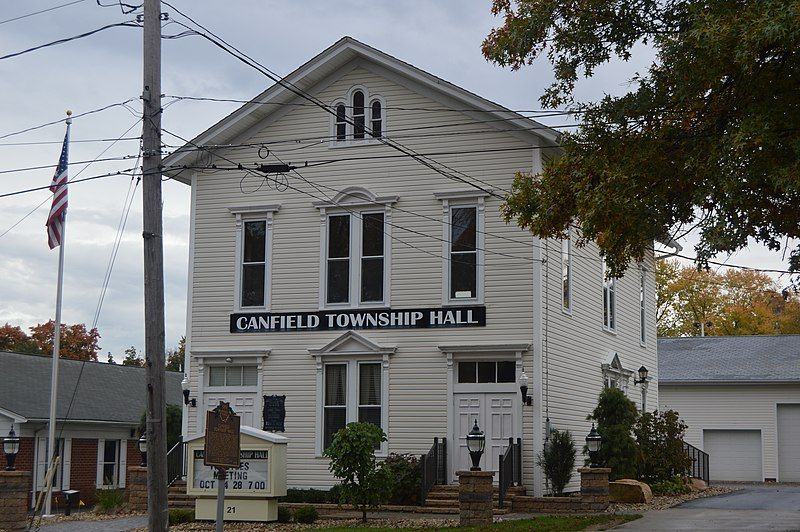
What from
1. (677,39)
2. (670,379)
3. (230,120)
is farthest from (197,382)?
(670,379)

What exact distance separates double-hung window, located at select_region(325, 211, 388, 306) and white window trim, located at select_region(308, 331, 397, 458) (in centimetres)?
93

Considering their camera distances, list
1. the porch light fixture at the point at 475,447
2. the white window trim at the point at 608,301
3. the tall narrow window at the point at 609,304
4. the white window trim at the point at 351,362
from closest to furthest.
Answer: the porch light fixture at the point at 475,447 → the white window trim at the point at 351,362 → the white window trim at the point at 608,301 → the tall narrow window at the point at 609,304

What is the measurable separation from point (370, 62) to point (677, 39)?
1229 centimetres

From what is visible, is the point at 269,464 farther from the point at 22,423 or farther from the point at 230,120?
the point at 22,423

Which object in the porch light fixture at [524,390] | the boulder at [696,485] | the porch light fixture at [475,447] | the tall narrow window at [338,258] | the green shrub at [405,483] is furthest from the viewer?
the boulder at [696,485]

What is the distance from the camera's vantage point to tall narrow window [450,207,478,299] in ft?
81.3

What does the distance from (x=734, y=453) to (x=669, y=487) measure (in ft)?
49.7

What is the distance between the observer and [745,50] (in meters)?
12.8

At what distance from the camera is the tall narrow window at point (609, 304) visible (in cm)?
2997

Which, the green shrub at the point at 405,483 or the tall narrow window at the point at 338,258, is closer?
the green shrub at the point at 405,483

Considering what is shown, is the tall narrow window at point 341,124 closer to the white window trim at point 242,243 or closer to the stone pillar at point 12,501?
the white window trim at point 242,243

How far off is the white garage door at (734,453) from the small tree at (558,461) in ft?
64.9

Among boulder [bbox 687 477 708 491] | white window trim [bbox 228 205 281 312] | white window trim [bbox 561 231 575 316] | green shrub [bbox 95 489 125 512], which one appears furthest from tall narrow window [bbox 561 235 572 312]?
green shrub [bbox 95 489 125 512]

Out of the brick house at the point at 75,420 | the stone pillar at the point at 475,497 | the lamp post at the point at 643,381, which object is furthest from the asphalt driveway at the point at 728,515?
the brick house at the point at 75,420
